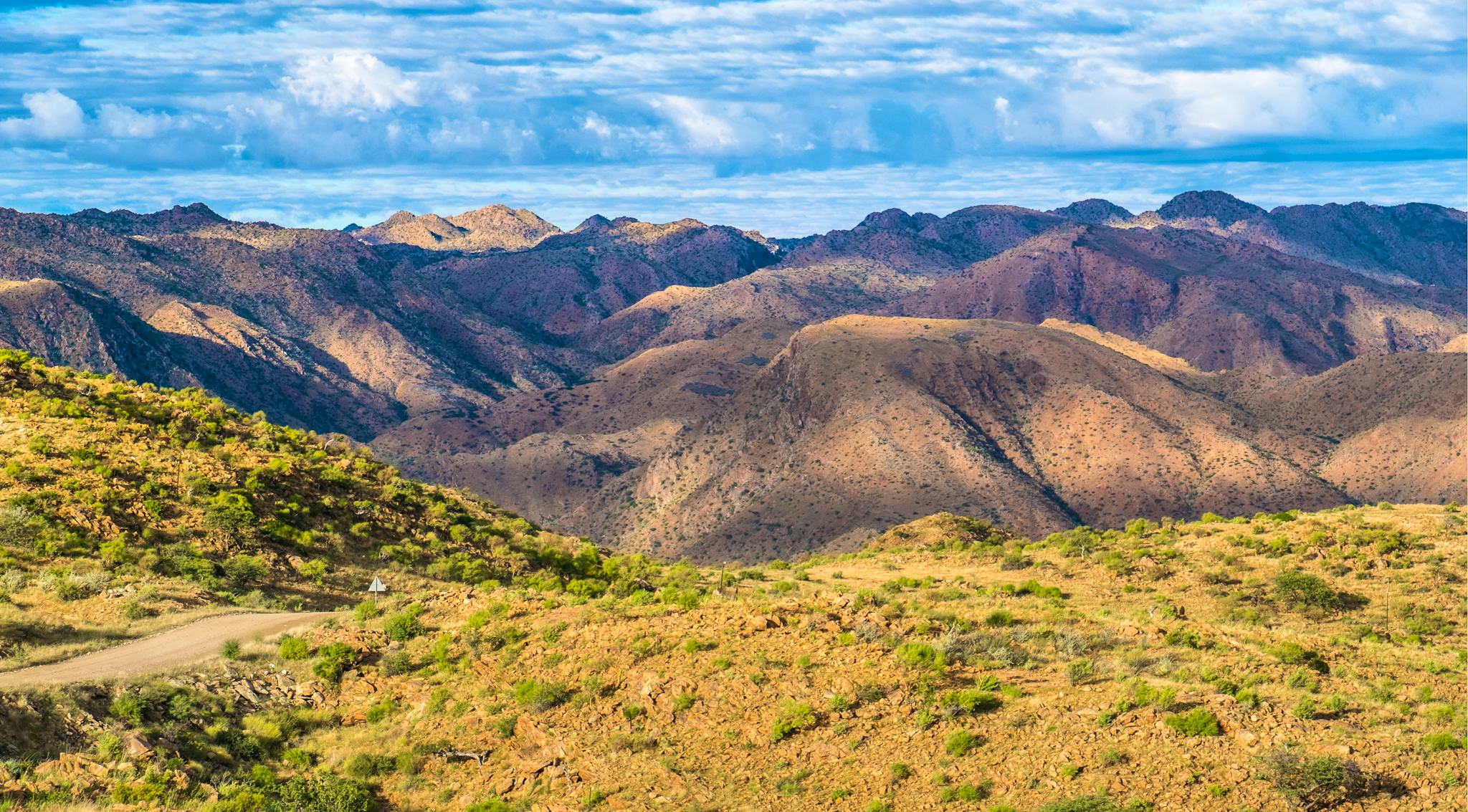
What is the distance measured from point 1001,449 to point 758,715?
479 ft

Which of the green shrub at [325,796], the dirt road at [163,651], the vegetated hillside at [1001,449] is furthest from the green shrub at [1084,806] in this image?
the vegetated hillside at [1001,449]

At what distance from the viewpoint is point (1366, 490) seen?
154 metres

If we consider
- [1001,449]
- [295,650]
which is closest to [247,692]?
[295,650]

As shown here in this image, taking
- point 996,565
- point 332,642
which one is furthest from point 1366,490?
point 332,642

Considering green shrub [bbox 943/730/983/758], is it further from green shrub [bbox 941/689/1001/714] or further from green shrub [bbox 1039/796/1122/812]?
green shrub [bbox 1039/796/1122/812]

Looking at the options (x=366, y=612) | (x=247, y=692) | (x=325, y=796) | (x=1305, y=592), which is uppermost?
(x=366, y=612)

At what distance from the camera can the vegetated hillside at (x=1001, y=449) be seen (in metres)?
150

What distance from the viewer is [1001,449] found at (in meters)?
171

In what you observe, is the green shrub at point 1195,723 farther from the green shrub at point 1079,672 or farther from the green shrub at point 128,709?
the green shrub at point 128,709

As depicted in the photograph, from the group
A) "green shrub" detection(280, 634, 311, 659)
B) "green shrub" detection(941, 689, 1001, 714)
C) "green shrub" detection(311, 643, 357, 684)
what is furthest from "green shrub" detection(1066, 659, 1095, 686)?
"green shrub" detection(280, 634, 311, 659)

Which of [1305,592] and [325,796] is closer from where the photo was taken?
[325,796]

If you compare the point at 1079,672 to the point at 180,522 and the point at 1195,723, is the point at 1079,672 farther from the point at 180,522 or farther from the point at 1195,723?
the point at 180,522

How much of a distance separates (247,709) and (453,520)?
20463 millimetres

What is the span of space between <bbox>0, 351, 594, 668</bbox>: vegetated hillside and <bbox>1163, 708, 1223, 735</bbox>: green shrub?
80.6ft
